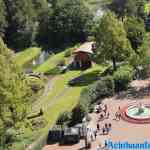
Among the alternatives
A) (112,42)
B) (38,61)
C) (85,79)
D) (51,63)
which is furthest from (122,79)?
(38,61)

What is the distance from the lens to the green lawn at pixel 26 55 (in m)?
102

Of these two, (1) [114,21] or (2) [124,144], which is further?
(1) [114,21]

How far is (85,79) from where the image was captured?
7981cm

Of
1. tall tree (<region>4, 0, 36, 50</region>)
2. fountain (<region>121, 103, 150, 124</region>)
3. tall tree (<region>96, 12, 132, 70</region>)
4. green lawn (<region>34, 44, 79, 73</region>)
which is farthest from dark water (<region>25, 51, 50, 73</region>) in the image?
fountain (<region>121, 103, 150, 124</region>)

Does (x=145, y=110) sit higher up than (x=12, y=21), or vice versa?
(x=12, y=21)

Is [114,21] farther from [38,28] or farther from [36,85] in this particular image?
[38,28]

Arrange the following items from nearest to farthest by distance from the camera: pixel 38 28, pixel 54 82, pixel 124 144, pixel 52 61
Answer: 1. pixel 124 144
2. pixel 54 82
3. pixel 52 61
4. pixel 38 28

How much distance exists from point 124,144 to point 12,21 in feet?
223

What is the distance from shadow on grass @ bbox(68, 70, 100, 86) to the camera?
7818 centimetres

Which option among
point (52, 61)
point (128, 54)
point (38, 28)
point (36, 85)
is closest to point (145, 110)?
point (128, 54)

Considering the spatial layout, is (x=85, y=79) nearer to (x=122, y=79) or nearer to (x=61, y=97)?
(x=61, y=97)

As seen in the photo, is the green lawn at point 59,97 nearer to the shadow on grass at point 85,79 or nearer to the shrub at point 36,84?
the shadow on grass at point 85,79

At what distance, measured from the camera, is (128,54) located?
3017 inches

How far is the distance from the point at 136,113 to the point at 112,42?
17094mm
